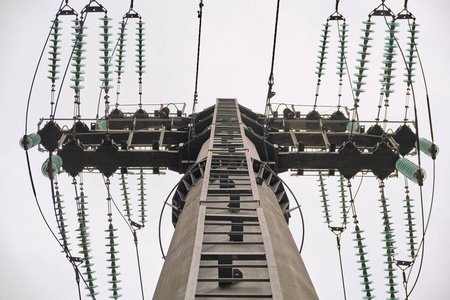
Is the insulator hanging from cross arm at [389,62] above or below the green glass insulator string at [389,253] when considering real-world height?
above

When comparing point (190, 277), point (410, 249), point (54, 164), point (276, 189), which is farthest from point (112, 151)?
point (190, 277)

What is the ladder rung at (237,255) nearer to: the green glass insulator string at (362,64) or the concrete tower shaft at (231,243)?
the concrete tower shaft at (231,243)

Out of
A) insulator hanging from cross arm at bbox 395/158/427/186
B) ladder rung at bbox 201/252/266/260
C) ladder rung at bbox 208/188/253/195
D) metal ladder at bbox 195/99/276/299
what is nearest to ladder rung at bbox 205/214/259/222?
metal ladder at bbox 195/99/276/299

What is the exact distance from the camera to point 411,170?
22719 mm

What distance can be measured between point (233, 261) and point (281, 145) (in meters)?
13.3

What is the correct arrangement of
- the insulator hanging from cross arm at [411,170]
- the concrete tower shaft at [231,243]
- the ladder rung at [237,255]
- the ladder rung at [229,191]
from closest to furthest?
the concrete tower shaft at [231,243] → the ladder rung at [237,255] → the ladder rung at [229,191] → the insulator hanging from cross arm at [411,170]

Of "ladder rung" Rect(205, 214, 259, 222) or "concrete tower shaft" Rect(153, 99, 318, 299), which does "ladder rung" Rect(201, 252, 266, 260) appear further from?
"ladder rung" Rect(205, 214, 259, 222)

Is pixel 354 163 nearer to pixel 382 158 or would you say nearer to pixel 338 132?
pixel 382 158

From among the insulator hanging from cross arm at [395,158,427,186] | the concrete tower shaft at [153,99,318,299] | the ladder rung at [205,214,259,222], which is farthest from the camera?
the insulator hanging from cross arm at [395,158,427,186]

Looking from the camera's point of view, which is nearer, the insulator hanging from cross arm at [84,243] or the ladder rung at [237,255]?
the ladder rung at [237,255]

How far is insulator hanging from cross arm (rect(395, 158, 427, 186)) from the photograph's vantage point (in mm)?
22156

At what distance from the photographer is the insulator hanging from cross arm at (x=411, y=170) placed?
72.7 ft

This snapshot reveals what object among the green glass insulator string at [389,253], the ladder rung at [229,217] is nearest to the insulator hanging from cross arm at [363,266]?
the green glass insulator string at [389,253]

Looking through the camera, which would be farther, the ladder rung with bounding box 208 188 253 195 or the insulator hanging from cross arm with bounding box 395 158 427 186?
the insulator hanging from cross arm with bounding box 395 158 427 186
